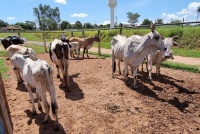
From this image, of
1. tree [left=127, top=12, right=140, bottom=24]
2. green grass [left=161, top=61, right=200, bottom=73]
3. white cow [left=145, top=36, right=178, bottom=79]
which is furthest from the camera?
tree [left=127, top=12, right=140, bottom=24]

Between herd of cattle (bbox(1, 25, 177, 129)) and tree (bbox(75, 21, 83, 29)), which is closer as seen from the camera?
herd of cattle (bbox(1, 25, 177, 129))

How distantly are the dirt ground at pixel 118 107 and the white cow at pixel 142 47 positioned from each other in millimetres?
986

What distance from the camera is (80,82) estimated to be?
7.50 metres

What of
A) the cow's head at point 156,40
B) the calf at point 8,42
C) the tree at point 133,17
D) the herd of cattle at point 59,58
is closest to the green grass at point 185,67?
the herd of cattle at point 59,58

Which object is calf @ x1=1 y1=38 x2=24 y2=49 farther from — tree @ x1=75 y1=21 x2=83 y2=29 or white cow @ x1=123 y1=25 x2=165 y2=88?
tree @ x1=75 y1=21 x2=83 y2=29

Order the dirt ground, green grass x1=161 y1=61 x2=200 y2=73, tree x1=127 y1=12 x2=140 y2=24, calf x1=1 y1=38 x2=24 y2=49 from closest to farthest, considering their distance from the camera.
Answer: the dirt ground < green grass x1=161 y1=61 x2=200 y2=73 < calf x1=1 y1=38 x2=24 y2=49 < tree x1=127 y1=12 x2=140 y2=24

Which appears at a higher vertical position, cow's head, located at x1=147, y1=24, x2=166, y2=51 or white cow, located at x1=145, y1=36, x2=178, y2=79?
cow's head, located at x1=147, y1=24, x2=166, y2=51

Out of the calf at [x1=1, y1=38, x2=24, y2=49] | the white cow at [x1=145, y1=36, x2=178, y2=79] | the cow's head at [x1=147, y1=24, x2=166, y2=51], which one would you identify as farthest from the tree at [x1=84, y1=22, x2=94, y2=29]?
the cow's head at [x1=147, y1=24, x2=166, y2=51]

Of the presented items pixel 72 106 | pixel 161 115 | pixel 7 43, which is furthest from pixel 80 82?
pixel 7 43

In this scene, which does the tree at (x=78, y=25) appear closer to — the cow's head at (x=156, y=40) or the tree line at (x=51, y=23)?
the tree line at (x=51, y=23)

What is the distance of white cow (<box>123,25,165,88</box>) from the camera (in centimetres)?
602

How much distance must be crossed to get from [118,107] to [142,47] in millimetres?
2217

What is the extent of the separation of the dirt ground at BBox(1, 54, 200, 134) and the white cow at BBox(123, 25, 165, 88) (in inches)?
38.8

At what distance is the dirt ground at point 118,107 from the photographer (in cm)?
424
